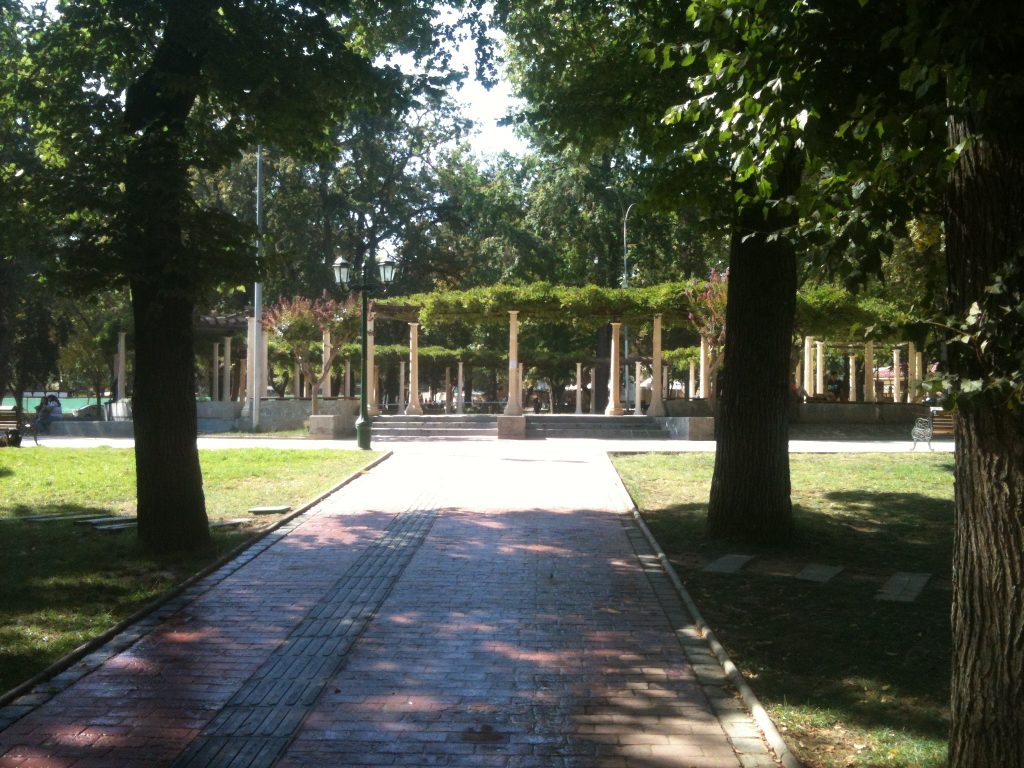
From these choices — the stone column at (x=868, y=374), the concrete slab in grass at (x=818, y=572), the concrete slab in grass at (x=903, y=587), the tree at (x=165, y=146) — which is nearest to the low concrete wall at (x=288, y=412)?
the stone column at (x=868, y=374)

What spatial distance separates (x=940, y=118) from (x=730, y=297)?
6024 millimetres

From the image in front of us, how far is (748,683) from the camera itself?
577cm

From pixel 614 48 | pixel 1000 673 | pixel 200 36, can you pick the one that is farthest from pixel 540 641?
pixel 614 48

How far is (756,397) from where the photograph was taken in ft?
33.3

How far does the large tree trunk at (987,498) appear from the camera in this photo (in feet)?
12.3

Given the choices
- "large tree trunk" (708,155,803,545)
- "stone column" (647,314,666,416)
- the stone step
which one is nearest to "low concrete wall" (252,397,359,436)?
the stone step

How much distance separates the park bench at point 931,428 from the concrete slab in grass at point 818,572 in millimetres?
14317

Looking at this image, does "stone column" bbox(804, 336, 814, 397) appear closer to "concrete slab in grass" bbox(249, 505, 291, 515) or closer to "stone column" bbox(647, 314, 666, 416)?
"stone column" bbox(647, 314, 666, 416)

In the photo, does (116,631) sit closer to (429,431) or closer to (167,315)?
(167,315)

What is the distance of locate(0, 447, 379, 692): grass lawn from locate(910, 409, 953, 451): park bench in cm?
1225

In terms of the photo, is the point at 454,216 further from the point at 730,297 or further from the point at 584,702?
the point at 584,702

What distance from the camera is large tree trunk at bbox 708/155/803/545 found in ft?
32.7

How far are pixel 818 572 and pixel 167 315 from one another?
6.59 m

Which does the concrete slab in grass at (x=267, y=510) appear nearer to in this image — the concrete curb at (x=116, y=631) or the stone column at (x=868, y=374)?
the concrete curb at (x=116, y=631)
